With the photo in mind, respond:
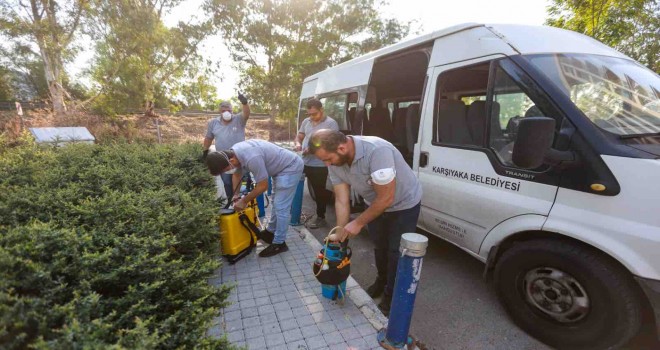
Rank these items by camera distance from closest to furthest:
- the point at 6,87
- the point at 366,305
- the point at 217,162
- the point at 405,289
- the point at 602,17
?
the point at 405,289, the point at 366,305, the point at 217,162, the point at 602,17, the point at 6,87

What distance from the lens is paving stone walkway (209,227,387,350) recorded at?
2168mm

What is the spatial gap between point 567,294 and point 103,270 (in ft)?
10.2

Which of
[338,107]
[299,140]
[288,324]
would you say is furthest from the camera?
[299,140]

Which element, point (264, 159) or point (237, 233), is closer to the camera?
point (237, 233)

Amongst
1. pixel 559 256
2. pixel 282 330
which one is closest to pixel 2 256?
pixel 282 330

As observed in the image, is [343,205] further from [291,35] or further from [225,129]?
[291,35]

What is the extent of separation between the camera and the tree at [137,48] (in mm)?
13125

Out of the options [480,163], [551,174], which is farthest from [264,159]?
[551,174]

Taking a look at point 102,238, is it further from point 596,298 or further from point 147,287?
point 596,298

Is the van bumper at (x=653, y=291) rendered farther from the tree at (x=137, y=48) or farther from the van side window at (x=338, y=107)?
the tree at (x=137, y=48)

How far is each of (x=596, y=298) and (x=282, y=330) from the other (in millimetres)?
2185

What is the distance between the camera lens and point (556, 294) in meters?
2.17

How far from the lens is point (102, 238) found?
2.01 meters

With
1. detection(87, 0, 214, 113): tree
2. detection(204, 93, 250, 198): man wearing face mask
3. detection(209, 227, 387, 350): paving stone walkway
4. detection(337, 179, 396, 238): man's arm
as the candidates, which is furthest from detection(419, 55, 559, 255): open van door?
detection(87, 0, 214, 113): tree
